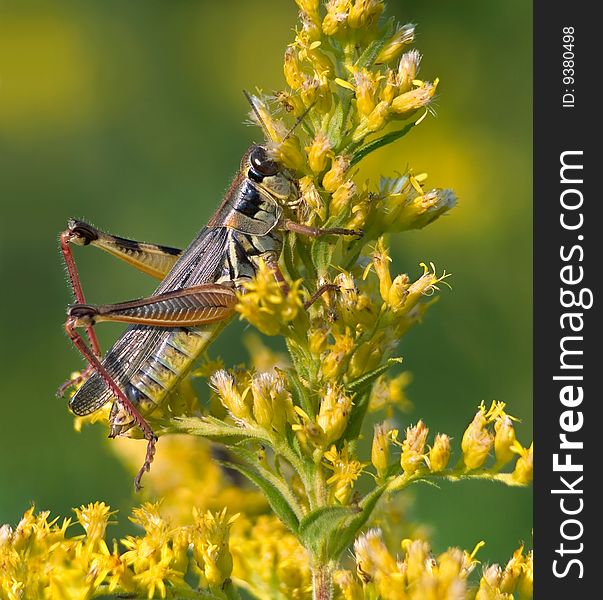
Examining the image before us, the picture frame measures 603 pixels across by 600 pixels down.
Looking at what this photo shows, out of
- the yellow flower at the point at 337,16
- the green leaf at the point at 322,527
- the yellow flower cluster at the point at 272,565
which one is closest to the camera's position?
the green leaf at the point at 322,527

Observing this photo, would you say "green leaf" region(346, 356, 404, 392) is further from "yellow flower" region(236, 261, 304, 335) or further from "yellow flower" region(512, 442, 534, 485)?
"yellow flower" region(512, 442, 534, 485)

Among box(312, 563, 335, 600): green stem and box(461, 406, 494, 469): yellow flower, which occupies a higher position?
box(461, 406, 494, 469): yellow flower

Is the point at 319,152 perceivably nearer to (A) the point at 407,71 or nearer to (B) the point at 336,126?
(B) the point at 336,126

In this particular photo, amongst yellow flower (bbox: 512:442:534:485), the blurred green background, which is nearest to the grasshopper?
yellow flower (bbox: 512:442:534:485)

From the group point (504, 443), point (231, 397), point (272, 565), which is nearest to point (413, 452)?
point (504, 443)

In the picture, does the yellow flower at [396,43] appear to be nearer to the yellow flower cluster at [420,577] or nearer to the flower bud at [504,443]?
the flower bud at [504,443]

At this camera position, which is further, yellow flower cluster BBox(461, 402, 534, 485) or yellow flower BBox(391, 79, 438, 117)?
yellow flower BBox(391, 79, 438, 117)

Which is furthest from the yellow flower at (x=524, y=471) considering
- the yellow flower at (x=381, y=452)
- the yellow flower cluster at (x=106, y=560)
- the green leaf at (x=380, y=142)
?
the green leaf at (x=380, y=142)
